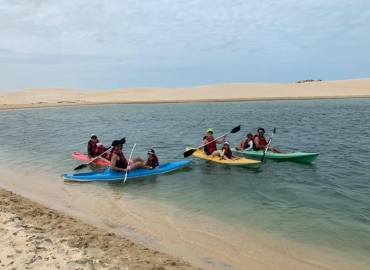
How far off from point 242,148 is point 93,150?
5753mm

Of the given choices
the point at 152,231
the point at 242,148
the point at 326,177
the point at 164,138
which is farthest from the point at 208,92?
the point at 152,231

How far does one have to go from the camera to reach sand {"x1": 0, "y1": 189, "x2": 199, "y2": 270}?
4.21m

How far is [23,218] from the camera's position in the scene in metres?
5.89

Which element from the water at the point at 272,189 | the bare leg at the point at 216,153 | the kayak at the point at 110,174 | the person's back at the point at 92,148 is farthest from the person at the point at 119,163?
the bare leg at the point at 216,153

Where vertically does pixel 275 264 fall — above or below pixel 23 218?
below

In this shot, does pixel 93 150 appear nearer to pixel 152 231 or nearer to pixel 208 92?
pixel 152 231

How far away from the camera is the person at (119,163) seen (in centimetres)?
1025

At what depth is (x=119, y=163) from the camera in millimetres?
10461

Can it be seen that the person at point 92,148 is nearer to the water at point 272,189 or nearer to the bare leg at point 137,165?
the water at point 272,189

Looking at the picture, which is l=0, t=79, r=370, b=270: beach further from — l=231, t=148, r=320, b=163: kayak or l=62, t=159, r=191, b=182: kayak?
l=231, t=148, r=320, b=163: kayak

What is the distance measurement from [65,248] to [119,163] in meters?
5.83

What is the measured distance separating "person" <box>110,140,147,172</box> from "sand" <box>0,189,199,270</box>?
4.05 meters

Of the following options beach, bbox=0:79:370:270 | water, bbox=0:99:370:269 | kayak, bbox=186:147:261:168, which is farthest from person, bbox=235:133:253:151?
beach, bbox=0:79:370:270

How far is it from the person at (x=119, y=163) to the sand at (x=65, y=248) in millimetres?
4048
